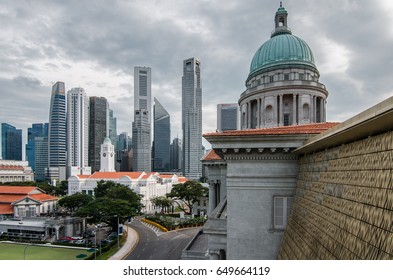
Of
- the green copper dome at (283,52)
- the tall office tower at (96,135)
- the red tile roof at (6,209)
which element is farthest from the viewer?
the tall office tower at (96,135)

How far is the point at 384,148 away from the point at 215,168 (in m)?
16.4

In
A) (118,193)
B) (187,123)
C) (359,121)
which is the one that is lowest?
(118,193)

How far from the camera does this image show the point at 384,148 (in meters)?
3.93

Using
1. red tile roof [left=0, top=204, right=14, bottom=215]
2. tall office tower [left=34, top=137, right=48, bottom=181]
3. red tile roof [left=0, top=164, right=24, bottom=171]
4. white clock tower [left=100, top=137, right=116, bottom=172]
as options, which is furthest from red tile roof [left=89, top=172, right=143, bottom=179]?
tall office tower [left=34, top=137, right=48, bottom=181]

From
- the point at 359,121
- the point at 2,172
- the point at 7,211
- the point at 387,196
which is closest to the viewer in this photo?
the point at 387,196

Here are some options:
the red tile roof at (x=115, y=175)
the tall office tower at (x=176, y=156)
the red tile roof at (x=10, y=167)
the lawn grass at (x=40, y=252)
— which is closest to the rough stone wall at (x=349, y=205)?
the lawn grass at (x=40, y=252)

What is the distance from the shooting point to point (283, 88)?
26.0m

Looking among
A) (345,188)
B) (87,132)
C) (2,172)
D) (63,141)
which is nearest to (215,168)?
(345,188)

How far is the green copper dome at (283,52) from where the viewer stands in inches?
1071

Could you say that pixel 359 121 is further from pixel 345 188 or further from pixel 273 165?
pixel 273 165

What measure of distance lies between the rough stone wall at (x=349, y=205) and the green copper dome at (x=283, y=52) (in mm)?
23458

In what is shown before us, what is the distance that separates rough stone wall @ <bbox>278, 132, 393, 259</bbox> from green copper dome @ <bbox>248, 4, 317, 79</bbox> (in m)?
23.5

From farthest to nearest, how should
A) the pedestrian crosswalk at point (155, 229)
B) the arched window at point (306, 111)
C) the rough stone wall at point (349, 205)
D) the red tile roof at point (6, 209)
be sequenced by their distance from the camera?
the red tile roof at point (6, 209) < the pedestrian crosswalk at point (155, 229) < the arched window at point (306, 111) < the rough stone wall at point (349, 205)

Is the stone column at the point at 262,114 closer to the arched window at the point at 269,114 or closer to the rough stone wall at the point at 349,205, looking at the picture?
the arched window at the point at 269,114
